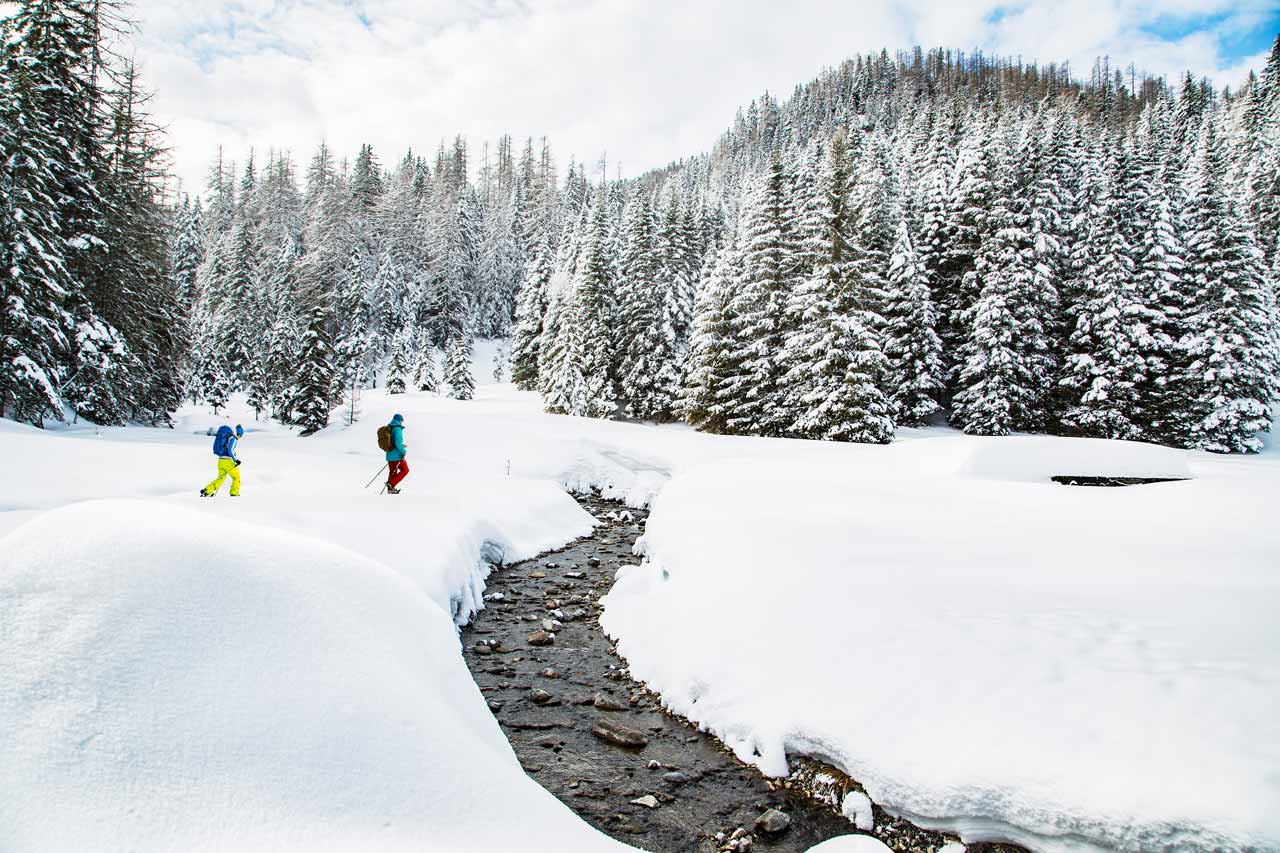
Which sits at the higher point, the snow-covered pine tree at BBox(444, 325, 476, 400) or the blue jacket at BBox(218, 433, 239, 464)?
the snow-covered pine tree at BBox(444, 325, 476, 400)

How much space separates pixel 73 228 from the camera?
20344 mm

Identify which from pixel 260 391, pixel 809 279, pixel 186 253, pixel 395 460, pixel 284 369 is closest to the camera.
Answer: pixel 395 460

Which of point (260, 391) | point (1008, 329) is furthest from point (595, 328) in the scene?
point (260, 391)

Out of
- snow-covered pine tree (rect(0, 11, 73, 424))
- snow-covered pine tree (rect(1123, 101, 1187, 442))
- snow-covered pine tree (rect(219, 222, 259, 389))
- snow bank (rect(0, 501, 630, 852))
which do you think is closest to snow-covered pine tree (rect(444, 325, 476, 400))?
snow-covered pine tree (rect(219, 222, 259, 389))

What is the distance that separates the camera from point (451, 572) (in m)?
10.7

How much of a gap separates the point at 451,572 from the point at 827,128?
113 meters

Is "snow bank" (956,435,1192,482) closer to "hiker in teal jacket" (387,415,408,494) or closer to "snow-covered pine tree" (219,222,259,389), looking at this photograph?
"hiker in teal jacket" (387,415,408,494)

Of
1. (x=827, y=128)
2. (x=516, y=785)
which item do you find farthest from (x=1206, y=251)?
(x=827, y=128)

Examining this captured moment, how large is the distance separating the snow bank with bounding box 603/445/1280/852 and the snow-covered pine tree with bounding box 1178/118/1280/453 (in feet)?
70.3

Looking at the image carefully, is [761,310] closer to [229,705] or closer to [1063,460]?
[1063,460]

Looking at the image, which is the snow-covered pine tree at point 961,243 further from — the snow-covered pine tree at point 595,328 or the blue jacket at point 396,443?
the blue jacket at point 396,443

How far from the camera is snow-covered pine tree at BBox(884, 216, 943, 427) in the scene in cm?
2947

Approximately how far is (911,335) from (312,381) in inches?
1140

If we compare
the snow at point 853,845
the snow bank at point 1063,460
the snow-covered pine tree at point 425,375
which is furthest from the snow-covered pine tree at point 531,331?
the snow at point 853,845
